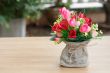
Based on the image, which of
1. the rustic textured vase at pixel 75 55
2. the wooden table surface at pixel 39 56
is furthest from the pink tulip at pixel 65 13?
the wooden table surface at pixel 39 56

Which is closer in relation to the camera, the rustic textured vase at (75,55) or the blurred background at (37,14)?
the rustic textured vase at (75,55)

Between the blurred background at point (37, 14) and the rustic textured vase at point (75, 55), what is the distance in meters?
2.27

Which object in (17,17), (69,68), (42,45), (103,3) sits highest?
(103,3)

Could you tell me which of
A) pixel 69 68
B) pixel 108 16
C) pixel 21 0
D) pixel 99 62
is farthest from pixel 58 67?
pixel 108 16

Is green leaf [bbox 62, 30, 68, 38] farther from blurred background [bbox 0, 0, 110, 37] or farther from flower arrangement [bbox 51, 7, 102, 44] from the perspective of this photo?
blurred background [bbox 0, 0, 110, 37]

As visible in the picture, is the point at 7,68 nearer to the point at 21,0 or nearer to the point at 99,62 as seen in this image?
the point at 99,62

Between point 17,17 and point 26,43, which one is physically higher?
point 17,17

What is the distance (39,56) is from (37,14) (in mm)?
2391

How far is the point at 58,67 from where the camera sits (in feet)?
5.13

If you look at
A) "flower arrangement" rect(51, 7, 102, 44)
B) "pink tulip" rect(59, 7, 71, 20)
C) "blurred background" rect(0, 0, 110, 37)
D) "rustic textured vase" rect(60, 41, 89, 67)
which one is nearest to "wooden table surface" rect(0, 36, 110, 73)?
"rustic textured vase" rect(60, 41, 89, 67)

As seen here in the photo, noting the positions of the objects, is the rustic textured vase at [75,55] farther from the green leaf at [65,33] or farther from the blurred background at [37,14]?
the blurred background at [37,14]

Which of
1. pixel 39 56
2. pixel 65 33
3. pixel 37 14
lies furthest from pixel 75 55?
pixel 37 14

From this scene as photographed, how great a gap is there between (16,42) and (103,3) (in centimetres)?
345

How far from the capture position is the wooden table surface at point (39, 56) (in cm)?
153
